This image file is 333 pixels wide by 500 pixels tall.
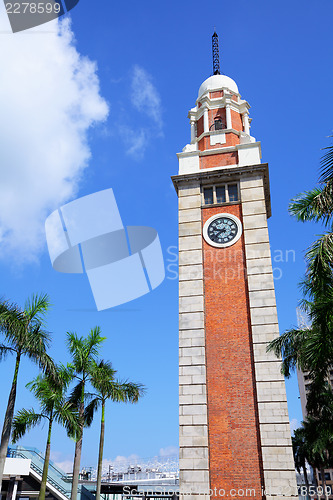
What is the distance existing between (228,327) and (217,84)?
17662 mm

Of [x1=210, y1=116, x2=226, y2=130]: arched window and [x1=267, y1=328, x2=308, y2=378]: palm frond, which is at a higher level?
[x1=210, y1=116, x2=226, y2=130]: arched window

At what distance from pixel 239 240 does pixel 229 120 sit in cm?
Result: 900

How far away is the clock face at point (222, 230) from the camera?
24312mm

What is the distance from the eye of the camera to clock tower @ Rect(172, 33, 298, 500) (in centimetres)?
1909

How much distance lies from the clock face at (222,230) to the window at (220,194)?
108 centimetres

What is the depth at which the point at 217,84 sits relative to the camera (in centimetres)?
3097

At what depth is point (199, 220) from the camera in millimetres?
25188

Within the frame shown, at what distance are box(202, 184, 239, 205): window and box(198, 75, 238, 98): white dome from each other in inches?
338

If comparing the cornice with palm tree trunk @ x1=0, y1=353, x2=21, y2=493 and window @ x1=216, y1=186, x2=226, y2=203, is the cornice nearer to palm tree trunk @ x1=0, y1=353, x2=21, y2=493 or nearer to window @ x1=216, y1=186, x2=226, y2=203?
window @ x1=216, y1=186, x2=226, y2=203

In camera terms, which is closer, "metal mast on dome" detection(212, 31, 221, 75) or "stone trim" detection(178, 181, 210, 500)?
"stone trim" detection(178, 181, 210, 500)

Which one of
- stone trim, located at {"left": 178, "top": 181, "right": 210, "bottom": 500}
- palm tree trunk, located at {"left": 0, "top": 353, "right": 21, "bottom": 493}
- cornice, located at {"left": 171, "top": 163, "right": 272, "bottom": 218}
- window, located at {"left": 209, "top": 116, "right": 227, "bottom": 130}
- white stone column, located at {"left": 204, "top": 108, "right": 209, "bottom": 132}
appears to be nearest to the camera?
palm tree trunk, located at {"left": 0, "top": 353, "right": 21, "bottom": 493}

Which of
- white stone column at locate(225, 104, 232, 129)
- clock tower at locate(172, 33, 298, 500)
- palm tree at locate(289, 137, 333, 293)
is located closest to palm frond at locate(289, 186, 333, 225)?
palm tree at locate(289, 137, 333, 293)

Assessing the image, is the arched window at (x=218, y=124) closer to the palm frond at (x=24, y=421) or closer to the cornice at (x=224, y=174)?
the cornice at (x=224, y=174)

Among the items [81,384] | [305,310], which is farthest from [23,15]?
[81,384]
